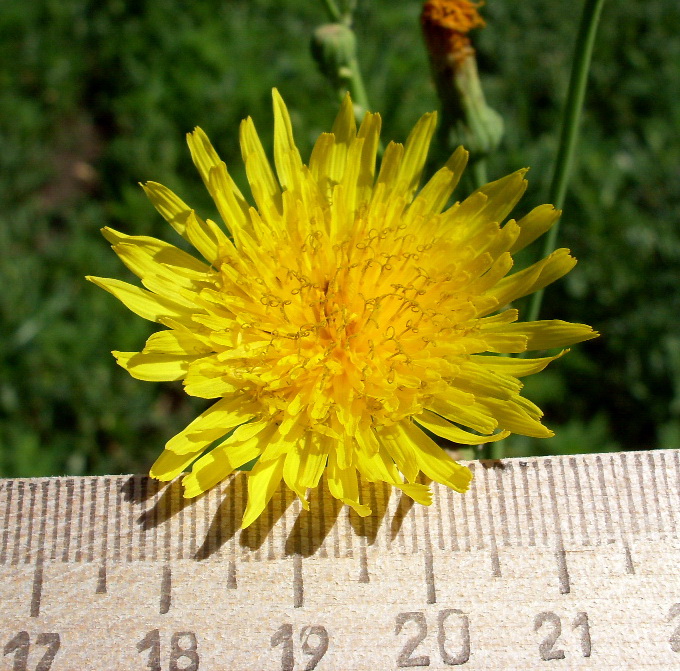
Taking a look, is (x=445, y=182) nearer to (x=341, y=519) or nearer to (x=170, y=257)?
(x=170, y=257)

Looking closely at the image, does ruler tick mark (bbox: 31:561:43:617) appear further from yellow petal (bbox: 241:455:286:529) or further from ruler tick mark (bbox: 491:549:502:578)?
ruler tick mark (bbox: 491:549:502:578)

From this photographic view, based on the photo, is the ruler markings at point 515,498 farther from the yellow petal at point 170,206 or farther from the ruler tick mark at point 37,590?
the ruler tick mark at point 37,590

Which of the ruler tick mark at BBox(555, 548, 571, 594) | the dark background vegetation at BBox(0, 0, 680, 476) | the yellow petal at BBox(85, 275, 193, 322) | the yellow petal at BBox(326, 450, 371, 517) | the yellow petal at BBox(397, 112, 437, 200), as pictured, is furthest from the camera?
the dark background vegetation at BBox(0, 0, 680, 476)

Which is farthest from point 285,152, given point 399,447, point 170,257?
point 399,447

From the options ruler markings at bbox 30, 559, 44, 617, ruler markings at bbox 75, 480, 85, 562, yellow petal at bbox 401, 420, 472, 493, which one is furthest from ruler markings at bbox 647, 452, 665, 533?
ruler markings at bbox 30, 559, 44, 617

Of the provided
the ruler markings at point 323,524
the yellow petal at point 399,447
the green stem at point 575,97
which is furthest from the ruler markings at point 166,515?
the green stem at point 575,97
